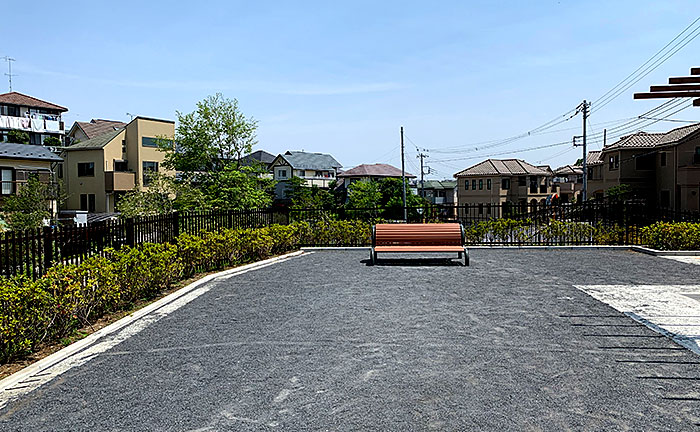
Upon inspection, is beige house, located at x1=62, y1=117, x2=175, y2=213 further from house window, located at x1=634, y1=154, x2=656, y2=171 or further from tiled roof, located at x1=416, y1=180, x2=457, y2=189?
tiled roof, located at x1=416, y1=180, x2=457, y2=189

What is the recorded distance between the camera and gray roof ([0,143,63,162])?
1400 inches

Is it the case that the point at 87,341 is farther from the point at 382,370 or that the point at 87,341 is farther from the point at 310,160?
the point at 310,160

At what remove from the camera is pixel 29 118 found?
64.0 meters

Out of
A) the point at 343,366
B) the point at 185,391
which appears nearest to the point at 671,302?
the point at 343,366

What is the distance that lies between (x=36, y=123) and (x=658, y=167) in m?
66.1

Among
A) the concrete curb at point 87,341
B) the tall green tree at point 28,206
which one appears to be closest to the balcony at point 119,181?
the tall green tree at point 28,206

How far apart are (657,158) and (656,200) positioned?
3505 millimetres

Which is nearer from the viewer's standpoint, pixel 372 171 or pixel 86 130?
pixel 86 130

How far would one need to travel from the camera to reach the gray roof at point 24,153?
3556cm

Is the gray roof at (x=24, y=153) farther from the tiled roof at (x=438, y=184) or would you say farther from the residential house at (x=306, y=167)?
the tiled roof at (x=438, y=184)

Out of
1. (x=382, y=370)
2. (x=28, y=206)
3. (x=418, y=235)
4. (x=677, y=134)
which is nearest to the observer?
(x=382, y=370)

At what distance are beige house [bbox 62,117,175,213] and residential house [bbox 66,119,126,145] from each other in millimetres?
20369

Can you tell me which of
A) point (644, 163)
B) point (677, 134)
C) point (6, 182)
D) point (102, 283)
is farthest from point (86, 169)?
point (677, 134)

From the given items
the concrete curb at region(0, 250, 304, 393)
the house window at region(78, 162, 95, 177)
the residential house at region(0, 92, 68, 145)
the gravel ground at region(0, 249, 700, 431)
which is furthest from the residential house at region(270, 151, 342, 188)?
the gravel ground at region(0, 249, 700, 431)
